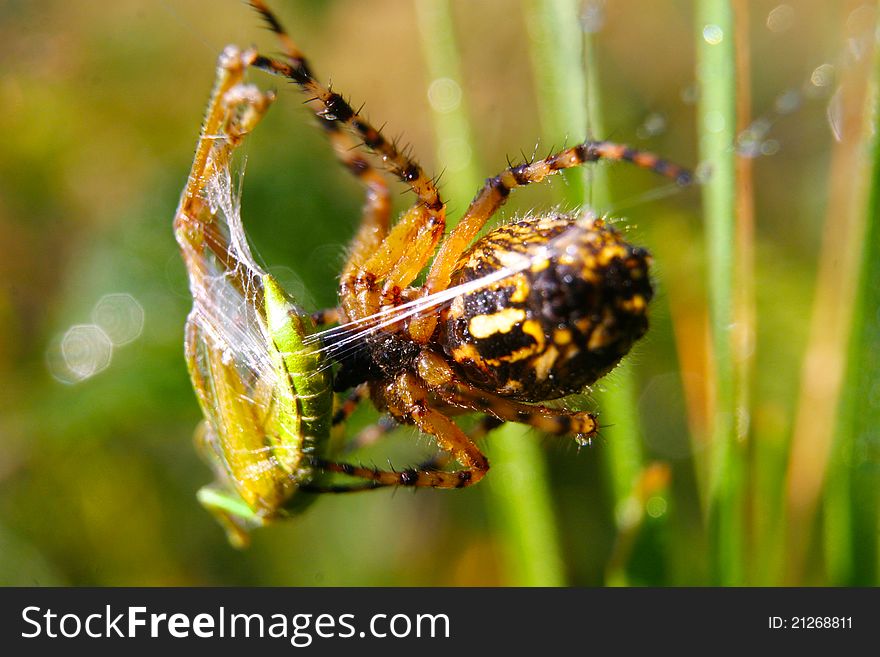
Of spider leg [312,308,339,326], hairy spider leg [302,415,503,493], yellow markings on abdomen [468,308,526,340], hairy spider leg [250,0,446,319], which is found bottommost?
hairy spider leg [302,415,503,493]

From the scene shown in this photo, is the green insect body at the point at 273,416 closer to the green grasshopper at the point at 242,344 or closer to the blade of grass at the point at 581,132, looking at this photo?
the green grasshopper at the point at 242,344

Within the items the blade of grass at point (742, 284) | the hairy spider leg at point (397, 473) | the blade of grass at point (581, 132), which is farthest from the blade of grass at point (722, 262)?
the hairy spider leg at point (397, 473)

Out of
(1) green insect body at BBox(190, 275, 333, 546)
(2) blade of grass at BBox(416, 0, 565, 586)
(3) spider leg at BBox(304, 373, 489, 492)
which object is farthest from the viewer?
(2) blade of grass at BBox(416, 0, 565, 586)

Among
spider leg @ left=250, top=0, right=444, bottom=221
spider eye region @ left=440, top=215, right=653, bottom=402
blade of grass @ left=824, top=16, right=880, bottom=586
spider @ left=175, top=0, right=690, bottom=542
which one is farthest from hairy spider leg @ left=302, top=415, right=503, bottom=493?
blade of grass @ left=824, top=16, right=880, bottom=586

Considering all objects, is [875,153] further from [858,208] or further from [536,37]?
[536,37]

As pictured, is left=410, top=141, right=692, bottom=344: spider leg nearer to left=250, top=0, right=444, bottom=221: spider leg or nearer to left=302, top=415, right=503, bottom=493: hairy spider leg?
left=250, top=0, right=444, bottom=221: spider leg

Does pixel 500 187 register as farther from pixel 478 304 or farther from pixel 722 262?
pixel 722 262
